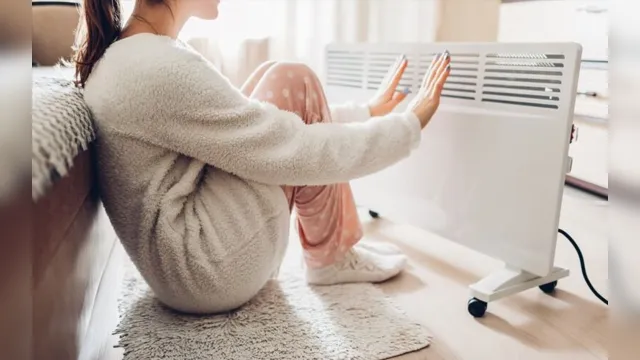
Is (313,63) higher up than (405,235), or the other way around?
(313,63)

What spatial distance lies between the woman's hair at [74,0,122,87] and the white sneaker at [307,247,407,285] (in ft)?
1.87

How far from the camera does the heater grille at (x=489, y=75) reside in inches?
36.9

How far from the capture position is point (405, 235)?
144cm

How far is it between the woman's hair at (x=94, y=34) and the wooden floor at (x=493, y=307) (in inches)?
17.5

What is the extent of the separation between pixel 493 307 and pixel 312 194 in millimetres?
405

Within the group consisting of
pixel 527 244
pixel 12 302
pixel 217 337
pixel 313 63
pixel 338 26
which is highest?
pixel 338 26

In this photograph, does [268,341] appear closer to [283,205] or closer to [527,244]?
[283,205]

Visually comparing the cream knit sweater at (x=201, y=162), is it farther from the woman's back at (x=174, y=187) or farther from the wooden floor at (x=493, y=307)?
the wooden floor at (x=493, y=307)

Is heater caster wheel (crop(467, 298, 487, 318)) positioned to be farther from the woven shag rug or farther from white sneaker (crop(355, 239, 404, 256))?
white sneaker (crop(355, 239, 404, 256))

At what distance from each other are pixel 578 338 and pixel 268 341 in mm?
522

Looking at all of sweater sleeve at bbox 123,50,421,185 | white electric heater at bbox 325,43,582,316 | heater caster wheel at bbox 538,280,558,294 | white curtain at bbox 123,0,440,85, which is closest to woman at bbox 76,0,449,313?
sweater sleeve at bbox 123,50,421,185

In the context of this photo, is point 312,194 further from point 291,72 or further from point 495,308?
point 495,308

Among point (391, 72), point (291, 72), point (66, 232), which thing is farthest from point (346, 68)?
point (66, 232)

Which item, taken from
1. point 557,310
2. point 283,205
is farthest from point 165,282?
point 557,310
